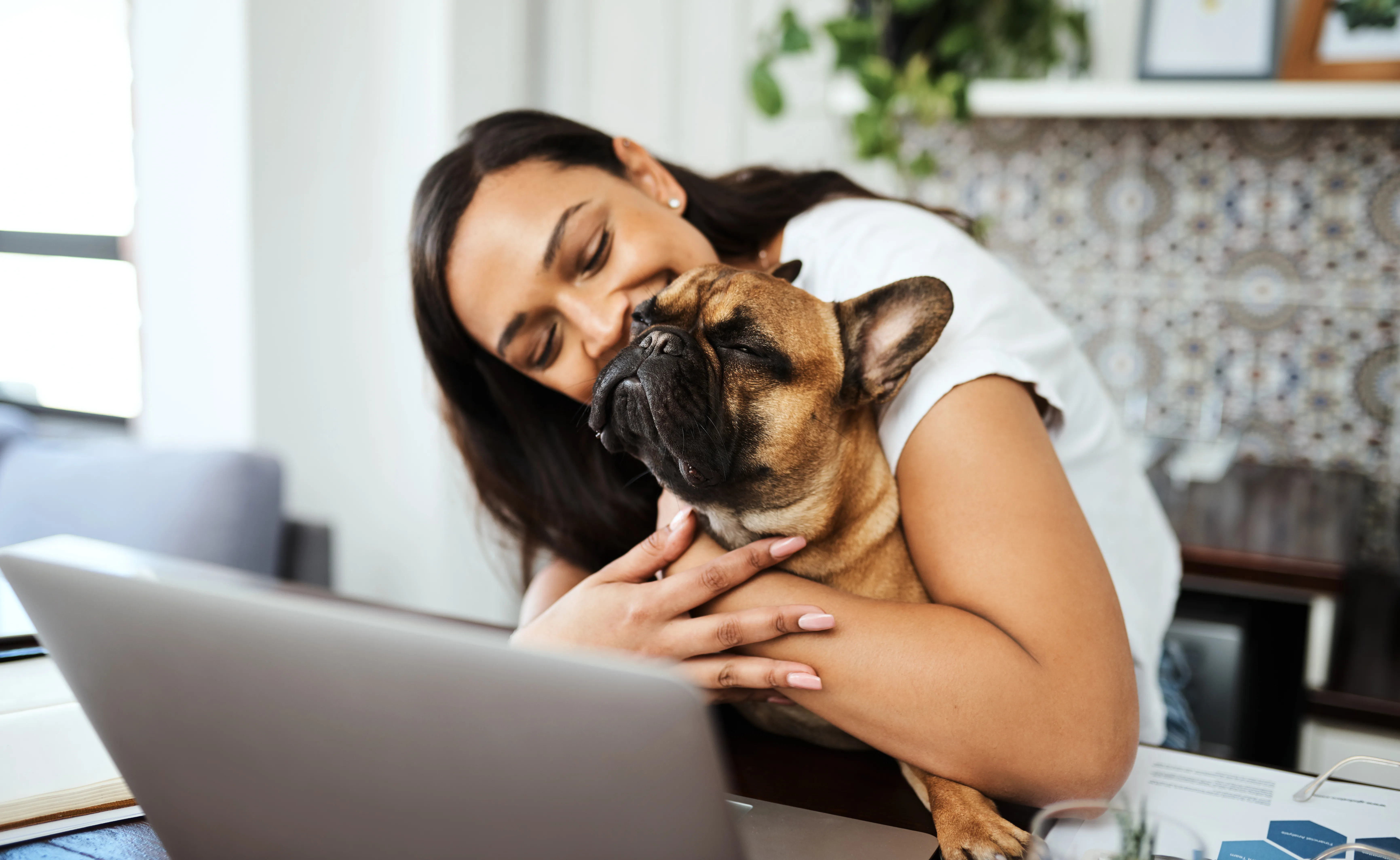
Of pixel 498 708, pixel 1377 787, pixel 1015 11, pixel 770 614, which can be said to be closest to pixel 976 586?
pixel 770 614

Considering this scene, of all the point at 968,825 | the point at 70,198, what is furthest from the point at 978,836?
the point at 70,198

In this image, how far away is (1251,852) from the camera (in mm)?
620

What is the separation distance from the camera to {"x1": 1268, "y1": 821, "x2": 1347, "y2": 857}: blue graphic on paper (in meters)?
0.62

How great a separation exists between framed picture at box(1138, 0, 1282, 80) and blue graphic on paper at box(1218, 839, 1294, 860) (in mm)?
1830

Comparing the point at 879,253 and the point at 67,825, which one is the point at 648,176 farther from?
the point at 67,825

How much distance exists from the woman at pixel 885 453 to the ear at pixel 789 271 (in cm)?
5

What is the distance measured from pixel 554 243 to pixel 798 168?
1217 mm

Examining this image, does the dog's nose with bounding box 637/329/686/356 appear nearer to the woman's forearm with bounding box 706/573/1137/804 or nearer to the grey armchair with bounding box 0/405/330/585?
the woman's forearm with bounding box 706/573/1137/804

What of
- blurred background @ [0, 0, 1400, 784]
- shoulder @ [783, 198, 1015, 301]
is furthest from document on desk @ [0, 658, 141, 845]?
blurred background @ [0, 0, 1400, 784]

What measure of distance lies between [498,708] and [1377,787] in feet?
2.23

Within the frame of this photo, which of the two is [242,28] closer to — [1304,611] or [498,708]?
[498,708]

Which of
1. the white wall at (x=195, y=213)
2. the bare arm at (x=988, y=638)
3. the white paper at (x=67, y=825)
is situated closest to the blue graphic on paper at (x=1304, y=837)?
the bare arm at (x=988, y=638)

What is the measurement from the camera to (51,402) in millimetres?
2791

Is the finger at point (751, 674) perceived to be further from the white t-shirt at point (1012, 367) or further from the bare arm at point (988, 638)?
the white t-shirt at point (1012, 367)
